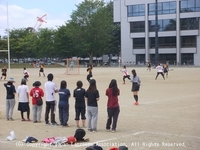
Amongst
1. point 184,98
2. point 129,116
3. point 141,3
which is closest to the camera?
point 129,116

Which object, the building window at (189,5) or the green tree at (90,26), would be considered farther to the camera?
the green tree at (90,26)

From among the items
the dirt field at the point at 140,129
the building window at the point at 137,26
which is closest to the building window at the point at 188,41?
the building window at the point at 137,26

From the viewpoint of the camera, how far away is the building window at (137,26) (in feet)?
281

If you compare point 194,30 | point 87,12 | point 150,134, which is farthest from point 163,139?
point 87,12

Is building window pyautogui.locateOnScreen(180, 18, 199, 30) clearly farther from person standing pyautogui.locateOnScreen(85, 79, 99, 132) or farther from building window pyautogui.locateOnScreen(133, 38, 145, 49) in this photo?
person standing pyautogui.locateOnScreen(85, 79, 99, 132)

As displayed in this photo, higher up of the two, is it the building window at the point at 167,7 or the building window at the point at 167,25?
the building window at the point at 167,7

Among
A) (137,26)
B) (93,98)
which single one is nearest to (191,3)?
(137,26)

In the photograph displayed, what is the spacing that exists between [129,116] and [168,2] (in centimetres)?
6887

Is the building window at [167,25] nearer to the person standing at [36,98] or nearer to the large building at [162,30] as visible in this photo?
the large building at [162,30]

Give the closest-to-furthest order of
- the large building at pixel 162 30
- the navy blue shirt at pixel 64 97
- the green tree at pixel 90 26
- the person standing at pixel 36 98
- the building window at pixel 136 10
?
1. the navy blue shirt at pixel 64 97
2. the person standing at pixel 36 98
3. the large building at pixel 162 30
4. the building window at pixel 136 10
5. the green tree at pixel 90 26

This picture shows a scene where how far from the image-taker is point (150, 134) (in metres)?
11.9

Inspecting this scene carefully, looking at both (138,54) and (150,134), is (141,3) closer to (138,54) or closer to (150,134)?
(138,54)

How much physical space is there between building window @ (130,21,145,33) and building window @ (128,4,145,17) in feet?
5.70

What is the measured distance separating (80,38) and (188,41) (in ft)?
87.1
